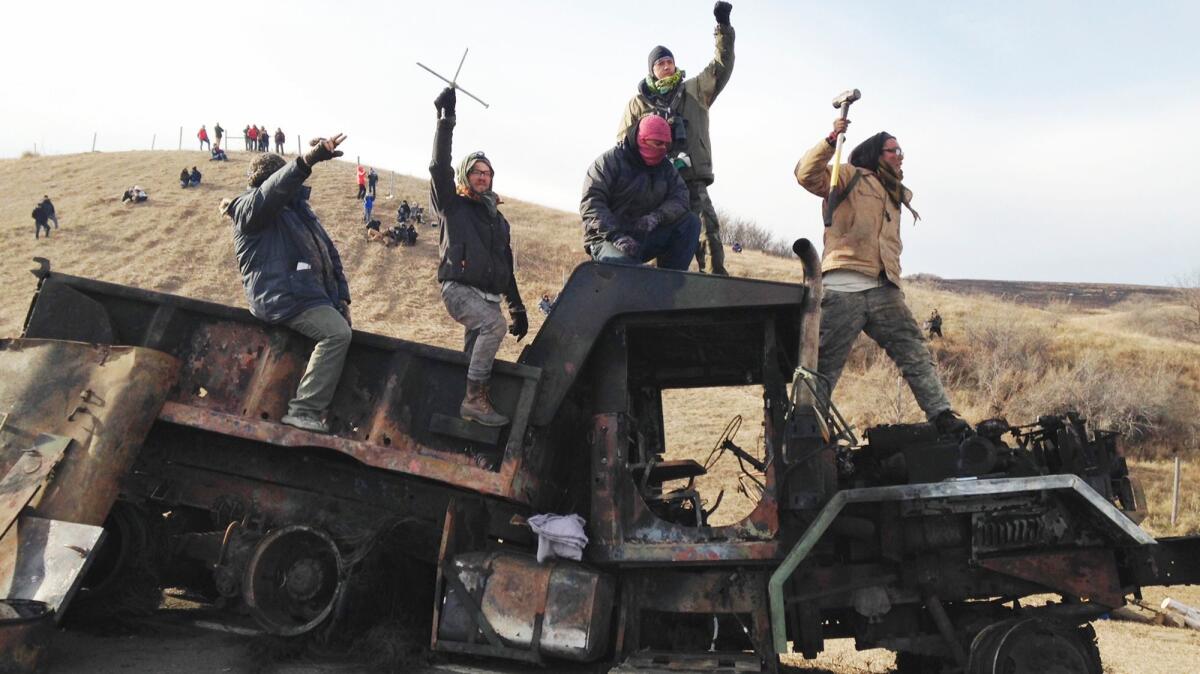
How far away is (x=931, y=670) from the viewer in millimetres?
5207

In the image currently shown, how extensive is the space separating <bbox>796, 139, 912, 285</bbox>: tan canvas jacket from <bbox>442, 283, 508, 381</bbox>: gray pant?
209 centimetres

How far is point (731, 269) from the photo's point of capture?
33.5 metres

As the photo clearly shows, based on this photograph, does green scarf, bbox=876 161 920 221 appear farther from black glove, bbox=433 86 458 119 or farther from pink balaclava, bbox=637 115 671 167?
black glove, bbox=433 86 458 119

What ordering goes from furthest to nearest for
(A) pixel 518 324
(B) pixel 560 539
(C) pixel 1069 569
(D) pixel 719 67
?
(D) pixel 719 67 → (A) pixel 518 324 → (B) pixel 560 539 → (C) pixel 1069 569

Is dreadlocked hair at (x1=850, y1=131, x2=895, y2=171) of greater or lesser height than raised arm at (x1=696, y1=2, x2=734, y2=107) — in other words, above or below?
below

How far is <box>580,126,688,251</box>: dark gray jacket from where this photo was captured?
5.64 metres

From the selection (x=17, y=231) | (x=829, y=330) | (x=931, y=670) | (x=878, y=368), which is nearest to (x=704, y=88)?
(x=829, y=330)

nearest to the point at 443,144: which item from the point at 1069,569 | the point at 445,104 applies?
the point at 445,104

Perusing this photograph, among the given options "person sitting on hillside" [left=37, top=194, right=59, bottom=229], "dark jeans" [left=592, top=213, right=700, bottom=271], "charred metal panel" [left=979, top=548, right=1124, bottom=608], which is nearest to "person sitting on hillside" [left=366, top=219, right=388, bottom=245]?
"person sitting on hillside" [left=37, top=194, right=59, bottom=229]

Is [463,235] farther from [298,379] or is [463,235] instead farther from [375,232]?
[375,232]

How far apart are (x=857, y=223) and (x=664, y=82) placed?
1.83m

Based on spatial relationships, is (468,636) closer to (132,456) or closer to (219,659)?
(219,659)

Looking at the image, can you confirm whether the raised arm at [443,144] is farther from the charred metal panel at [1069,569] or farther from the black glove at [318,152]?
the charred metal panel at [1069,569]

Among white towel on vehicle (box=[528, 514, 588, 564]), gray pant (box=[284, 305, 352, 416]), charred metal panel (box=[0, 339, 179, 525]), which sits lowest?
white towel on vehicle (box=[528, 514, 588, 564])
